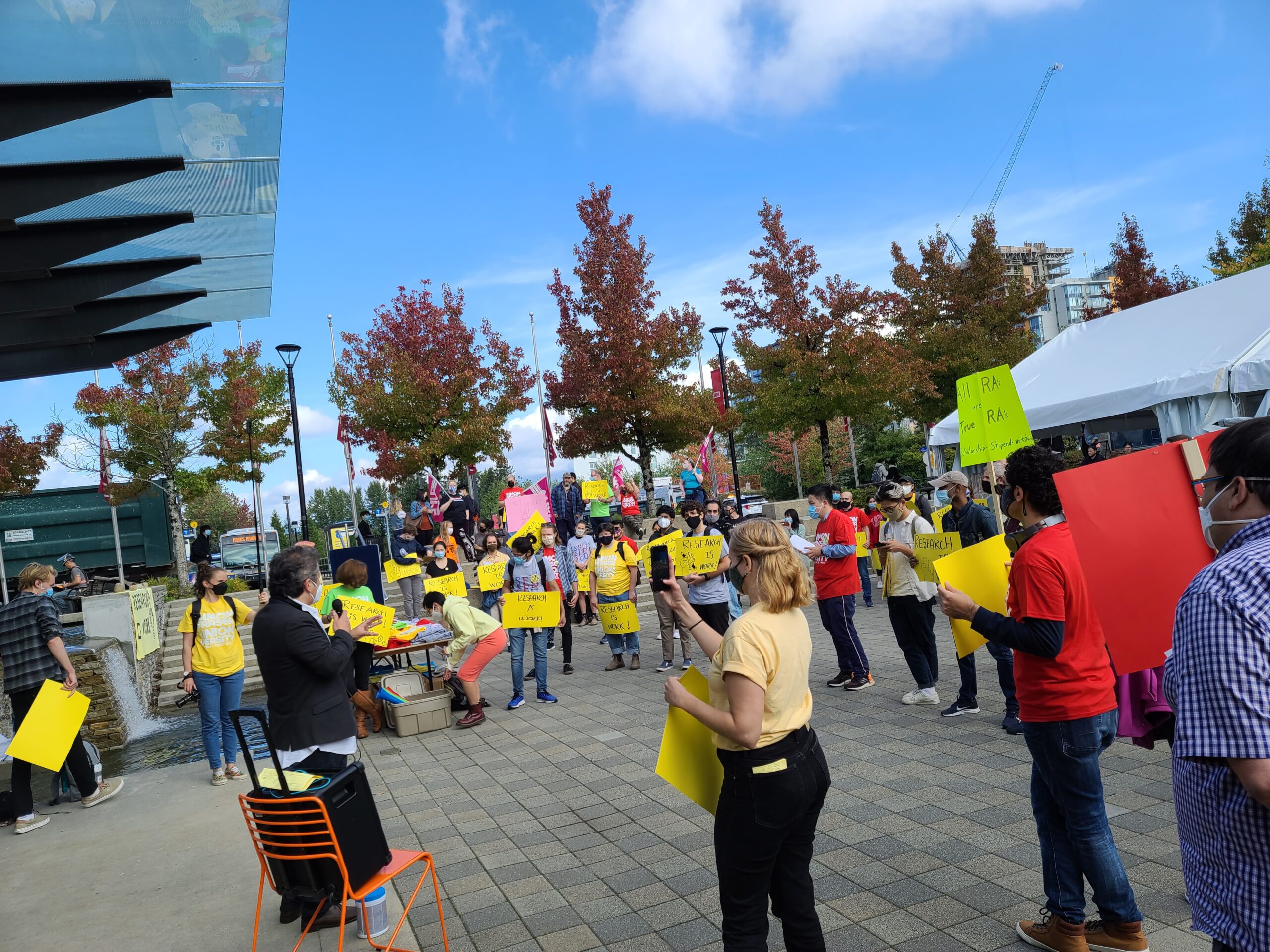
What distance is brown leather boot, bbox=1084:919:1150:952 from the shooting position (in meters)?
3.18

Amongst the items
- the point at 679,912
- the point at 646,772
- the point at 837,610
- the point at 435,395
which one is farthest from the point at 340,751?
the point at 435,395

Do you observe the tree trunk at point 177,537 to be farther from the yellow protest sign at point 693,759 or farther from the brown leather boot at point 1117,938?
the brown leather boot at point 1117,938

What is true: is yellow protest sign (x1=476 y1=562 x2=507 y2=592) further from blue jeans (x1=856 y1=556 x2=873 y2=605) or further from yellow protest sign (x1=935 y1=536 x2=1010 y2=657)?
yellow protest sign (x1=935 y1=536 x2=1010 y2=657)

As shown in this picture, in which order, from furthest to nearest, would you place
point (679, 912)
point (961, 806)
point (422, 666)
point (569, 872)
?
1. point (422, 666)
2. point (961, 806)
3. point (569, 872)
4. point (679, 912)

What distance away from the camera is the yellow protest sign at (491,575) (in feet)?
37.4

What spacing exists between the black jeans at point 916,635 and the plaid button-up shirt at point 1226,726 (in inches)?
230

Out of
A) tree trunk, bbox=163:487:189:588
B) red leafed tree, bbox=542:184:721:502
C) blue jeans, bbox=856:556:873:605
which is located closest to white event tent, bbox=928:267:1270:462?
blue jeans, bbox=856:556:873:605

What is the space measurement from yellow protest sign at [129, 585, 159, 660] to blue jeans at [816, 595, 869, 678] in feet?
23.1

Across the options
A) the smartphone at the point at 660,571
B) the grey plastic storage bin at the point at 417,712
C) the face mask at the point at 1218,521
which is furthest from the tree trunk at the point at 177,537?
the face mask at the point at 1218,521

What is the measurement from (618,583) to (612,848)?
6047 millimetres

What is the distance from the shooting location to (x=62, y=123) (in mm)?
4059

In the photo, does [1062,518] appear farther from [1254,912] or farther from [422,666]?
[422,666]

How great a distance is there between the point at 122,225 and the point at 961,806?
6.31 metres

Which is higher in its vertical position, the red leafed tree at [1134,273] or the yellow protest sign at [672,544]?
the red leafed tree at [1134,273]
